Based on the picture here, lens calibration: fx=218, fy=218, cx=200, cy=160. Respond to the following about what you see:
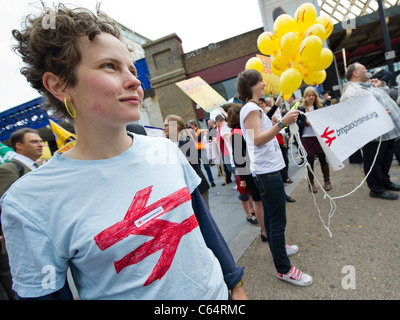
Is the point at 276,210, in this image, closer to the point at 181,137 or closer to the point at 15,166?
the point at 181,137

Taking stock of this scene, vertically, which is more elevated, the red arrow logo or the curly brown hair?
the curly brown hair

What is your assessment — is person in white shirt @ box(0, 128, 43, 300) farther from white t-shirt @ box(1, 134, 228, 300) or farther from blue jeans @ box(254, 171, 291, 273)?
blue jeans @ box(254, 171, 291, 273)

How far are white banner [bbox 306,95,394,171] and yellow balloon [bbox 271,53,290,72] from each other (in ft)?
2.44

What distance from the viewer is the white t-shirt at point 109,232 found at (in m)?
0.71

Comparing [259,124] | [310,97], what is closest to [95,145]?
[259,124]

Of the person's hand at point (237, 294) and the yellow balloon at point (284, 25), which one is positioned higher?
the yellow balloon at point (284, 25)

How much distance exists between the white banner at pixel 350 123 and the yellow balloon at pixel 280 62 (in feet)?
2.44

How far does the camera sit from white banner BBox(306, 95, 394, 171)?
307 centimetres

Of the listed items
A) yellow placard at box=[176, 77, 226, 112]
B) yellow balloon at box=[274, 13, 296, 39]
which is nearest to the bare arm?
yellow balloon at box=[274, 13, 296, 39]

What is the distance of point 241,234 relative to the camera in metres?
3.25

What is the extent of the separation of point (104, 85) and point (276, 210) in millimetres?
1757

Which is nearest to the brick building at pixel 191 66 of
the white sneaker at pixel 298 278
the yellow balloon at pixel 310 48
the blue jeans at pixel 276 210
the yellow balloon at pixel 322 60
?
the yellow balloon at pixel 322 60

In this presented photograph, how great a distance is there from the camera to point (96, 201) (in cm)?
79

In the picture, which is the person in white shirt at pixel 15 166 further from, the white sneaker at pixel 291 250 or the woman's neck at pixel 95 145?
the white sneaker at pixel 291 250
